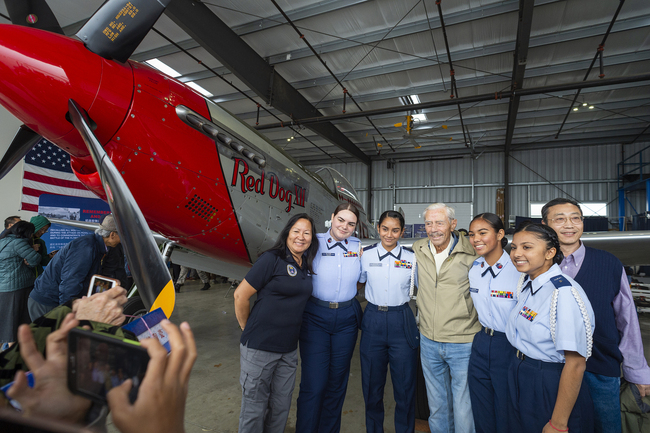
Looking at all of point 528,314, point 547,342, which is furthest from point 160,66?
point 547,342

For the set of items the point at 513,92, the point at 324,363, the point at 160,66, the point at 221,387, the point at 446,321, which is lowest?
the point at 221,387

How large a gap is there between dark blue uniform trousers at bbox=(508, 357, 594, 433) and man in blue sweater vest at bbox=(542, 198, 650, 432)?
0.28 m

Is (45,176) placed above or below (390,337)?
above

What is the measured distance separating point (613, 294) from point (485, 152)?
15.2 metres

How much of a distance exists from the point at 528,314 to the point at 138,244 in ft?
6.24

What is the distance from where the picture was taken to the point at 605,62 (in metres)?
7.94

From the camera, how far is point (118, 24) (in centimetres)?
193

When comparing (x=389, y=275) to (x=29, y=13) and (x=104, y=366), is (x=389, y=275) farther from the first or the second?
(x=29, y=13)

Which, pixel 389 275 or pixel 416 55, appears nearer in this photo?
pixel 389 275

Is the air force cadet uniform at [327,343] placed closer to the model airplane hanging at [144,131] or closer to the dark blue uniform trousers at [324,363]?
the dark blue uniform trousers at [324,363]

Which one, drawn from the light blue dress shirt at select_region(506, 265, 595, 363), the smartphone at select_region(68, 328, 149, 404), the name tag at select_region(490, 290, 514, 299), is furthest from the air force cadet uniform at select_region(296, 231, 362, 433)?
the smartphone at select_region(68, 328, 149, 404)

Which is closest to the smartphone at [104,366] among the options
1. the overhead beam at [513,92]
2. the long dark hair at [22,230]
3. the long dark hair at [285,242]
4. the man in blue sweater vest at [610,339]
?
the long dark hair at [285,242]

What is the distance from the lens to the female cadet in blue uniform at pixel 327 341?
202cm

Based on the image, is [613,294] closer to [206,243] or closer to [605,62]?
[206,243]
